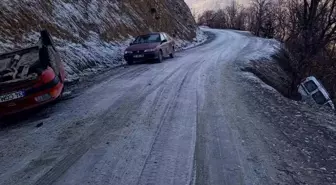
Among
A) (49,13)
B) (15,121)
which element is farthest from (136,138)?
(49,13)

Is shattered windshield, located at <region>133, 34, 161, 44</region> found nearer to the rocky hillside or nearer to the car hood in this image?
the car hood

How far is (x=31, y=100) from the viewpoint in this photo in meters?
8.66

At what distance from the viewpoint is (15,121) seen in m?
8.77

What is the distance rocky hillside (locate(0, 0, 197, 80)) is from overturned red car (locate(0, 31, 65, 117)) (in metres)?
4.36

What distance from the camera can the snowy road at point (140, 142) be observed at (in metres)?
5.30

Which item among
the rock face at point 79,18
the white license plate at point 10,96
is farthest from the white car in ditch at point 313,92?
the white license plate at point 10,96

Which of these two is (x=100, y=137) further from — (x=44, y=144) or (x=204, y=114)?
(x=204, y=114)

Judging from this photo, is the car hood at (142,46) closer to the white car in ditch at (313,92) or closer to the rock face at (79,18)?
the rock face at (79,18)

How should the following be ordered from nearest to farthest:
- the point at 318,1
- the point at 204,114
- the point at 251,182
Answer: the point at 251,182 → the point at 204,114 → the point at 318,1

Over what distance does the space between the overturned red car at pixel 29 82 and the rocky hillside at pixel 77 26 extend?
4.36 metres

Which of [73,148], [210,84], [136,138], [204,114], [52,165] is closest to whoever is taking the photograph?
[52,165]

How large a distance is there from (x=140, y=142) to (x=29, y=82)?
3.35 meters

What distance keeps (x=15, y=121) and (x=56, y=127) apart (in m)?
1.60

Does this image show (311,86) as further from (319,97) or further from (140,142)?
(140,142)
